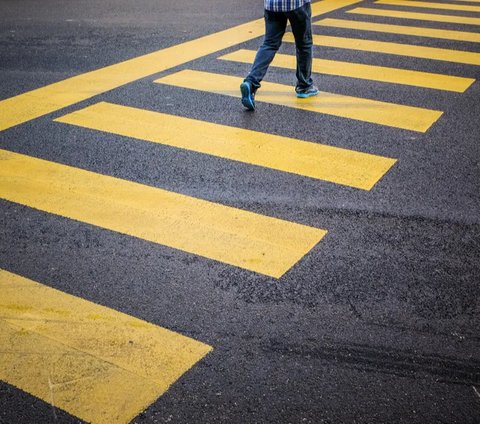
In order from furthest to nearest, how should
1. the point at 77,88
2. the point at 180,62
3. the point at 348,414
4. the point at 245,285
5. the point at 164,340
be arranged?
1. the point at 180,62
2. the point at 77,88
3. the point at 245,285
4. the point at 164,340
5. the point at 348,414

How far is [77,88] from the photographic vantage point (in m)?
7.77

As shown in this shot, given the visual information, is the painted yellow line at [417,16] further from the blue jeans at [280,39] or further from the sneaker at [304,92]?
the blue jeans at [280,39]

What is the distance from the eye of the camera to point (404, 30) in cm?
1073

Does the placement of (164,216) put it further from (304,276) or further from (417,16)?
(417,16)

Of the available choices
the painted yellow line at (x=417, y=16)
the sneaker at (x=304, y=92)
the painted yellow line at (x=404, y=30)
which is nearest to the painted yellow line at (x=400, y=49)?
the painted yellow line at (x=404, y=30)

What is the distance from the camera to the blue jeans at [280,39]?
6828 millimetres

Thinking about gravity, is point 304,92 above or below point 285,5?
below

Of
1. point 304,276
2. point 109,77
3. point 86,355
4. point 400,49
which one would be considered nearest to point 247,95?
point 109,77

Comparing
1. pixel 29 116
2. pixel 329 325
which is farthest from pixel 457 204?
pixel 29 116

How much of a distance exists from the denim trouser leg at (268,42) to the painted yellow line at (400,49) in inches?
109

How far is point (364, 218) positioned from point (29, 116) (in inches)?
143

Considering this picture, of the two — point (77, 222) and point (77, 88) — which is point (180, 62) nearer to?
point (77, 88)

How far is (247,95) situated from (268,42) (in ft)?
1.88

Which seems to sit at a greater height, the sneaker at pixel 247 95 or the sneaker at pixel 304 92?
the sneaker at pixel 247 95
